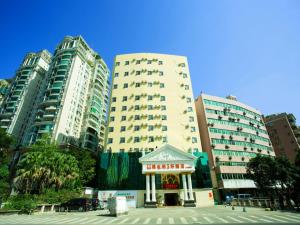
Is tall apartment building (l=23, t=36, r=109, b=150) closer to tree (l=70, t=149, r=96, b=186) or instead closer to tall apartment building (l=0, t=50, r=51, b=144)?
tall apartment building (l=0, t=50, r=51, b=144)

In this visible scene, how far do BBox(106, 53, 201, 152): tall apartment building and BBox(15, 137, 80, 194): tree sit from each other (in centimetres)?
1081

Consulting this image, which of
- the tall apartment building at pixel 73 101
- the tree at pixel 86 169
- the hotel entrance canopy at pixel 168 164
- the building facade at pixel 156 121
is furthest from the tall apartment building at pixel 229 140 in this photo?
the tall apartment building at pixel 73 101

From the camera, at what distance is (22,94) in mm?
78688

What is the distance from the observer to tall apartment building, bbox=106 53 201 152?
51250 mm

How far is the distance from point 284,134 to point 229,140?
39315 mm

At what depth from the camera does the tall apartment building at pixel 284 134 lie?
80.7 meters

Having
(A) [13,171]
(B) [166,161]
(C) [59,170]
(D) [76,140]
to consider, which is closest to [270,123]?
(B) [166,161]

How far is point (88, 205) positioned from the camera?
2928 centimetres

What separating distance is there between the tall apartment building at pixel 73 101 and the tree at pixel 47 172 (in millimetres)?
18687

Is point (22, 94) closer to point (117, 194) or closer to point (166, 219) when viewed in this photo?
point (117, 194)

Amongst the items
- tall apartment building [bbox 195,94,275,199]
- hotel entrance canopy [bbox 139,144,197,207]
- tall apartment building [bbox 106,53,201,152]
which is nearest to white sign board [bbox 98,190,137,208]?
hotel entrance canopy [bbox 139,144,197,207]

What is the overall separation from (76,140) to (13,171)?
19.6 meters

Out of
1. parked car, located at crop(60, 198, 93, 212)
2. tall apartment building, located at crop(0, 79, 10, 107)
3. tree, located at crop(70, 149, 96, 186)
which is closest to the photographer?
parked car, located at crop(60, 198, 93, 212)

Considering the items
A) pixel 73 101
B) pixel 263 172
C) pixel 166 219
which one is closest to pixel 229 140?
pixel 263 172
